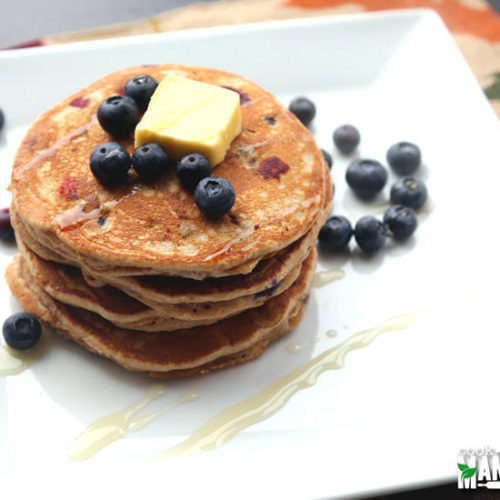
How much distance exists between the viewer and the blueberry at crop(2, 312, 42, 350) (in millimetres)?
2361

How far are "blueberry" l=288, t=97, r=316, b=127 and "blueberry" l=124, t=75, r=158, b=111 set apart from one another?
2.83ft

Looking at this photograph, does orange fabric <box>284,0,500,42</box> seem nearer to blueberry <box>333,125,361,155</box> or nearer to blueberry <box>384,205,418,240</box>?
blueberry <box>333,125,361,155</box>

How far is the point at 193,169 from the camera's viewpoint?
2199 millimetres

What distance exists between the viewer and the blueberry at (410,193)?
2.88 m

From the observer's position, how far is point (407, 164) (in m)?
3.03

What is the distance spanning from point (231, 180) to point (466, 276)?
3.15 feet

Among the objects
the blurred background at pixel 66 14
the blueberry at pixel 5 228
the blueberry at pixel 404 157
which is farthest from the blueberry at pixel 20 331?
the blurred background at pixel 66 14

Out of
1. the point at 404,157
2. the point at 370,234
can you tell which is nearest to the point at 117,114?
the point at 370,234

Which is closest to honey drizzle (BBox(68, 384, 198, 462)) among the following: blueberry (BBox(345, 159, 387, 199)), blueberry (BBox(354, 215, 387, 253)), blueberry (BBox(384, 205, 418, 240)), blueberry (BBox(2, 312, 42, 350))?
blueberry (BBox(2, 312, 42, 350))

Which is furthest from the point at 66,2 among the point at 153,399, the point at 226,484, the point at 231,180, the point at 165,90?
the point at 226,484

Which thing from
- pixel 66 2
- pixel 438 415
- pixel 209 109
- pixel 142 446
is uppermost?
pixel 209 109

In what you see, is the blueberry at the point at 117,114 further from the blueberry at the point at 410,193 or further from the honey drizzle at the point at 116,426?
the blueberry at the point at 410,193

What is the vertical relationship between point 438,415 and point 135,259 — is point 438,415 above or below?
below

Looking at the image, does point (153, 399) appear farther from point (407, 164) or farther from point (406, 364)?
point (407, 164)
